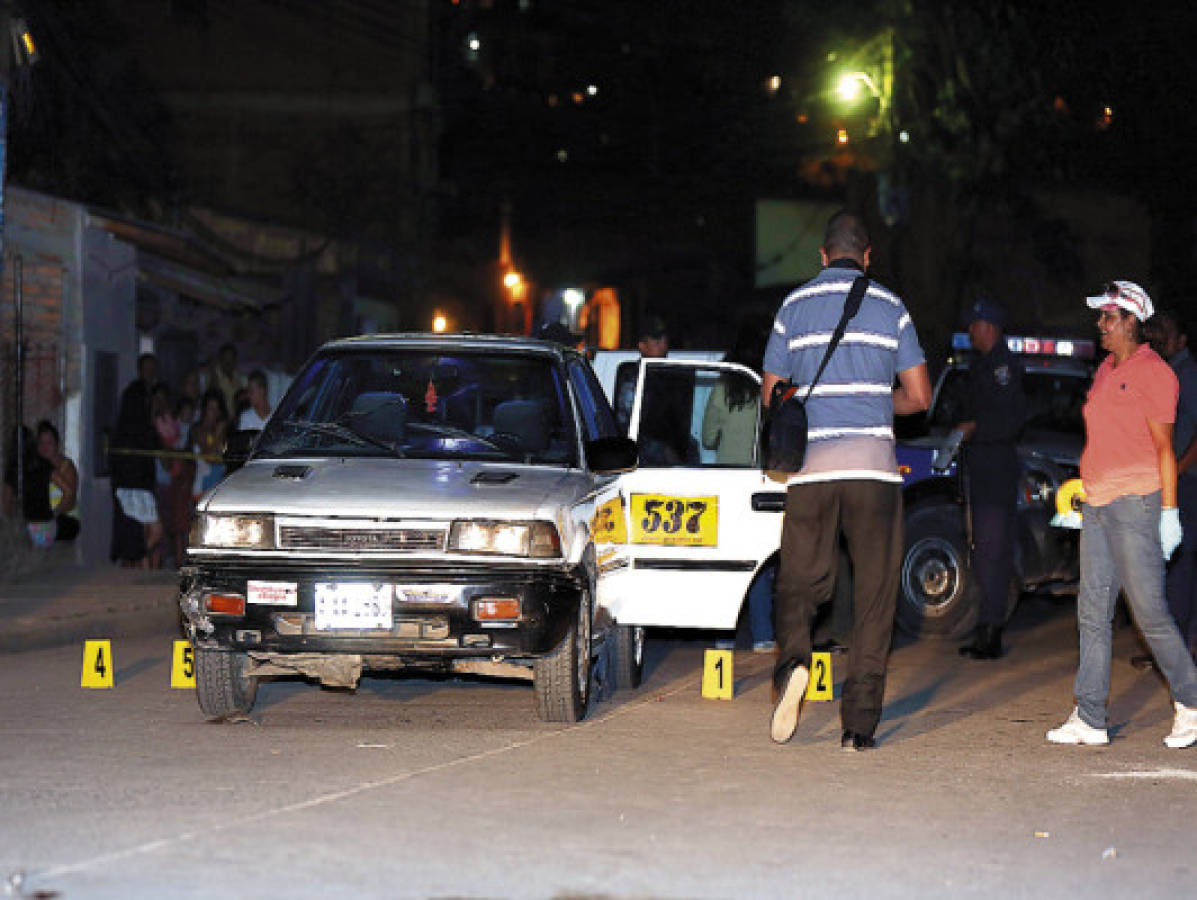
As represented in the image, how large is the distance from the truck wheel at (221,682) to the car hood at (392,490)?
0.70 m

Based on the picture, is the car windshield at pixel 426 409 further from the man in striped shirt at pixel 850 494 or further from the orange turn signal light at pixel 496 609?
the man in striped shirt at pixel 850 494

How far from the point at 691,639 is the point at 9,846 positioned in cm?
816

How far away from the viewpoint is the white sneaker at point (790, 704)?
29.8ft

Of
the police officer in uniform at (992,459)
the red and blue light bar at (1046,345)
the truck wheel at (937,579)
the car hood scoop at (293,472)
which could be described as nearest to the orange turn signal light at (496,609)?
the car hood scoop at (293,472)

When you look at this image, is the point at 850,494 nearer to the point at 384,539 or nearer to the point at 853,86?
the point at 384,539

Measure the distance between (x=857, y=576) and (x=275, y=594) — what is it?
8.17 feet

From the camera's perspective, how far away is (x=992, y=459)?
13266 mm

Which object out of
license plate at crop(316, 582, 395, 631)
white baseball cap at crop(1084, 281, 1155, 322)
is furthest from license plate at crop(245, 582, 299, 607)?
white baseball cap at crop(1084, 281, 1155, 322)

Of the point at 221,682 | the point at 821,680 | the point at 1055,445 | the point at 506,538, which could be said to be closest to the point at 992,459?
the point at 1055,445

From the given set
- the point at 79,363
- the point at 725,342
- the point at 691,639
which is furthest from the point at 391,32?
the point at 691,639

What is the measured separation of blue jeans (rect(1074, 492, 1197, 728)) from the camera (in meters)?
9.35

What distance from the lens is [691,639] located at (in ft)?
47.6

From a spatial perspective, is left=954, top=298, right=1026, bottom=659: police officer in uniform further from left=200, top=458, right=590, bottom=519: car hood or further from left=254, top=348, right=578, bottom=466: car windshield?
left=200, top=458, right=590, bottom=519: car hood

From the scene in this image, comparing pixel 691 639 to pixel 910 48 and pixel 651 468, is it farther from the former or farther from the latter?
pixel 910 48
